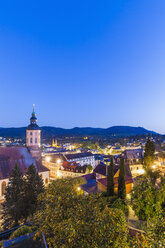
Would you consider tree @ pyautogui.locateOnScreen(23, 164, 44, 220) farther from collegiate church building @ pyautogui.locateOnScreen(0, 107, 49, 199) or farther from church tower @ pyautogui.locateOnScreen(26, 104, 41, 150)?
church tower @ pyautogui.locateOnScreen(26, 104, 41, 150)

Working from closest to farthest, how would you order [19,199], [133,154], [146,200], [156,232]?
[156,232], [146,200], [19,199], [133,154]

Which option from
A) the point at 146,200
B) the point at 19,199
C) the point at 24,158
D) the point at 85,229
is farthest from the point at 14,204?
the point at 85,229

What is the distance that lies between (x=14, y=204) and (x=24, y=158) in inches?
660

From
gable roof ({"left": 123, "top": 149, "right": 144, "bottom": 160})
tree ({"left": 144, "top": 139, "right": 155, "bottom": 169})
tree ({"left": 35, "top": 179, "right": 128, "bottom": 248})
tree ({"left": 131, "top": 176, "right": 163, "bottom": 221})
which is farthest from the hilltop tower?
tree ({"left": 35, "top": 179, "right": 128, "bottom": 248})

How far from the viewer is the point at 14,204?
21688 millimetres

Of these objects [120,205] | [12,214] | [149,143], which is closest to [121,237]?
[120,205]

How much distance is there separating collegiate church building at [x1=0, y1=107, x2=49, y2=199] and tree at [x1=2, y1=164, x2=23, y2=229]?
4.43m

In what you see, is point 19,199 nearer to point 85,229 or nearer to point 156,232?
point 85,229

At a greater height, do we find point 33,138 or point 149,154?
point 33,138

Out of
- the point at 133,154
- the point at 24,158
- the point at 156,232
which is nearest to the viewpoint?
the point at 156,232

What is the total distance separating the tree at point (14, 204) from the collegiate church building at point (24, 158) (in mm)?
A: 4425

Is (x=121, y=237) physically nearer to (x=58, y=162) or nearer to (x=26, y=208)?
(x=26, y=208)

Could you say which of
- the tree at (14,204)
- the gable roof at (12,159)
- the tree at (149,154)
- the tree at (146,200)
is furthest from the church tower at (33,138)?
the tree at (146,200)

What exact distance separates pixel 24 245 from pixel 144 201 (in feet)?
38.9
